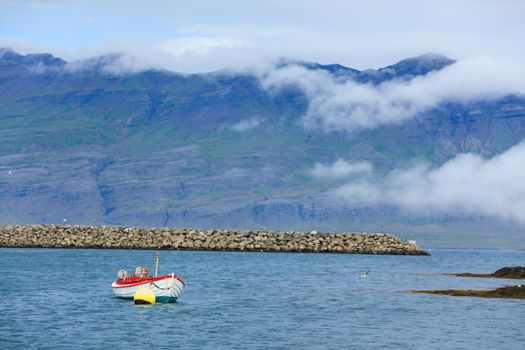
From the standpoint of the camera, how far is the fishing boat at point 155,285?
62.7 meters

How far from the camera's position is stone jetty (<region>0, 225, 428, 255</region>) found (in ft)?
459

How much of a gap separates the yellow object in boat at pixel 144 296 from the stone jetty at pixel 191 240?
7376 centimetres

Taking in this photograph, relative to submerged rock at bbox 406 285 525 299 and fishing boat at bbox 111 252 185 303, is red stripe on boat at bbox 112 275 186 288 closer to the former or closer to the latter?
fishing boat at bbox 111 252 185 303

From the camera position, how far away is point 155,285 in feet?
207

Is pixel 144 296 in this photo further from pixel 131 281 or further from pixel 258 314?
pixel 258 314

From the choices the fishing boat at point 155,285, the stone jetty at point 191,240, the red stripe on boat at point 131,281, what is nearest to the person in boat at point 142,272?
the fishing boat at point 155,285

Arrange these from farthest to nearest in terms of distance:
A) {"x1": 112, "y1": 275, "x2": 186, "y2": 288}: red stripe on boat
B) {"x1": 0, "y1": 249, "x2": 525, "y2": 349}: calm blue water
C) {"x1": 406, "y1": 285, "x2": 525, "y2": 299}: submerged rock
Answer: {"x1": 406, "y1": 285, "x2": 525, "y2": 299}: submerged rock → {"x1": 112, "y1": 275, "x2": 186, "y2": 288}: red stripe on boat → {"x1": 0, "y1": 249, "x2": 525, "y2": 349}: calm blue water

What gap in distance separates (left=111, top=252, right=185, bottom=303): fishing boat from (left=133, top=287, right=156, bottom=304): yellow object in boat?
0.82 ft

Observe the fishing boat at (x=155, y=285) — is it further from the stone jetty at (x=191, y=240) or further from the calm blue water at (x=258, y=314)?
the stone jetty at (x=191, y=240)

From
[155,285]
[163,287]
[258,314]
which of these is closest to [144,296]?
[155,285]

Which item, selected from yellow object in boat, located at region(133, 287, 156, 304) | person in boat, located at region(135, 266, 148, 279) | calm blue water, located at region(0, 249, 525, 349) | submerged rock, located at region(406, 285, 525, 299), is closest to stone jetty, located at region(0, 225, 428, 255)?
calm blue water, located at region(0, 249, 525, 349)

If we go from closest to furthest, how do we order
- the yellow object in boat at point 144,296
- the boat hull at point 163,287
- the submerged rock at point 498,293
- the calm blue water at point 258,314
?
the calm blue water at point 258,314 < the boat hull at point 163,287 < the yellow object in boat at point 144,296 < the submerged rock at point 498,293

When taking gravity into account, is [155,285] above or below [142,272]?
below

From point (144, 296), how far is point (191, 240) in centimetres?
7762
